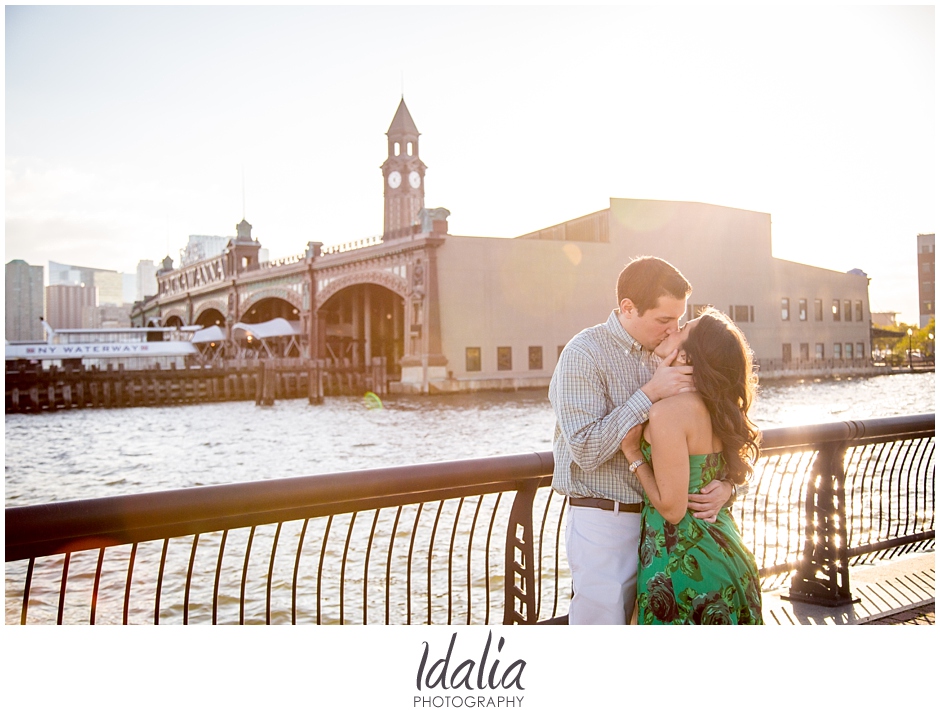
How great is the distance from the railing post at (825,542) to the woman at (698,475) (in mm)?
2097

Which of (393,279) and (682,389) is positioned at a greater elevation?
(393,279)

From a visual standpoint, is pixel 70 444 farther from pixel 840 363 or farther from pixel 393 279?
pixel 840 363

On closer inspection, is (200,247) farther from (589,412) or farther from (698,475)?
(698,475)

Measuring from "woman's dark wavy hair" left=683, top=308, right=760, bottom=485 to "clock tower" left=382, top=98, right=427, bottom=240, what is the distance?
77529mm

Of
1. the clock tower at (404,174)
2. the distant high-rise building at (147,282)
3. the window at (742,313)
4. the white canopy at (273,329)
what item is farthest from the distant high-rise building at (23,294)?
the distant high-rise building at (147,282)

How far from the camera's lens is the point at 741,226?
147ft

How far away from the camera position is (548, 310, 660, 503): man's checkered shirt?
2.47 metres

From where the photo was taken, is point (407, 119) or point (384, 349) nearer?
point (384, 349)

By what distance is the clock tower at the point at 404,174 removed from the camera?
3093 inches

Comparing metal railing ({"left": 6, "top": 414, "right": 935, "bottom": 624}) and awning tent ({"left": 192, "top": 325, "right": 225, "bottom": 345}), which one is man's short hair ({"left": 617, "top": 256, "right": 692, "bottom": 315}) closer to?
metal railing ({"left": 6, "top": 414, "right": 935, "bottom": 624})

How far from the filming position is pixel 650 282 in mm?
2545

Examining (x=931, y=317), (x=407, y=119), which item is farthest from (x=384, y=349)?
(x=931, y=317)
